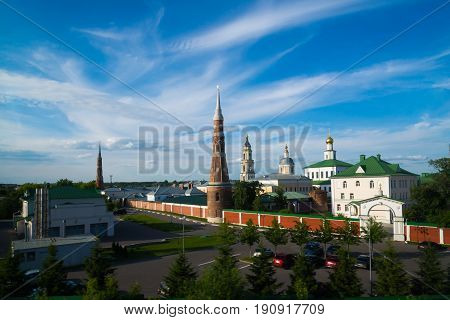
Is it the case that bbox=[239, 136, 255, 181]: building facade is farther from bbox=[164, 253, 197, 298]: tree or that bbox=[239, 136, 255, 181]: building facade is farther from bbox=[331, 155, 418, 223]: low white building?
bbox=[164, 253, 197, 298]: tree

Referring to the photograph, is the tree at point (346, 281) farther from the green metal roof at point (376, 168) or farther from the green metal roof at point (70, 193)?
the green metal roof at point (376, 168)

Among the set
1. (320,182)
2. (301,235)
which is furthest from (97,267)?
(320,182)

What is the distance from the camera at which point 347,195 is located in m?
47.5

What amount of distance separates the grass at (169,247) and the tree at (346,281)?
13261 mm

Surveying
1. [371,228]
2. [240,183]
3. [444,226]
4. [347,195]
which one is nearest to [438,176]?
[444,226]

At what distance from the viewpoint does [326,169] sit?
71.4 m

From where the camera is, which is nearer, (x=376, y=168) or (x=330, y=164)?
(x=376, y=168)

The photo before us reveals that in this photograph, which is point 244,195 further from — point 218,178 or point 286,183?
point 286,183

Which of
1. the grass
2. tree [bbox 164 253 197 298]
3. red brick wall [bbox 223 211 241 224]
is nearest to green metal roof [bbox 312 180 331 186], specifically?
red brick wall [bbox 223 211 241 224]

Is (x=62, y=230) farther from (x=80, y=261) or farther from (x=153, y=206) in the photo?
(x=153, y=206)

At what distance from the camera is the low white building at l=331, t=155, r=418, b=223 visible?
43281 millimetres

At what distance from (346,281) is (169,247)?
17496mm

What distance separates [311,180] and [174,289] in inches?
2467

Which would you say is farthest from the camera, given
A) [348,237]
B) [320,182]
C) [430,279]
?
[320,182]
